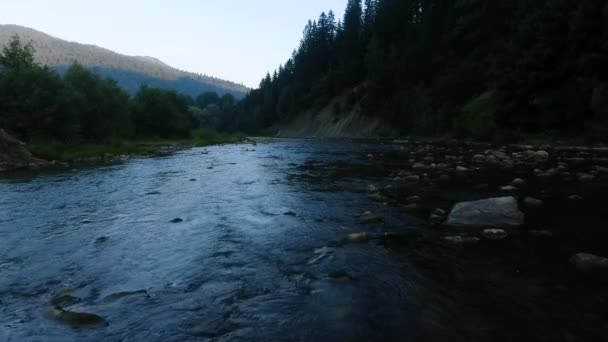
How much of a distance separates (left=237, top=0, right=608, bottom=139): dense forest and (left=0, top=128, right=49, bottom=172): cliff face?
38.2 meters

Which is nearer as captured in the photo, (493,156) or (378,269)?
(378,269)

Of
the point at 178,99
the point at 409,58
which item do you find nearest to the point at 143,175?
the point at 409,58

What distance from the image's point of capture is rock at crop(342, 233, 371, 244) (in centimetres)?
774

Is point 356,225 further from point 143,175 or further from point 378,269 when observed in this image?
point 143,175

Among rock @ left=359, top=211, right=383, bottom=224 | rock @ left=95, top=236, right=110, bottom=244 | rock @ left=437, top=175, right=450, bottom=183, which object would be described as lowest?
rock @ left=95, top=236, right=110, bottom=244

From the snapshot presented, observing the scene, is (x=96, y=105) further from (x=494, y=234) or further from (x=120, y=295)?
(x=494, y=234)

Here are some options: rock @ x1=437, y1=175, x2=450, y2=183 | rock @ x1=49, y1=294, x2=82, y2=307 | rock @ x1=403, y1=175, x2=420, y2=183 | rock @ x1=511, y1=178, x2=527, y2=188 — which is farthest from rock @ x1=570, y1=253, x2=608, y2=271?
rock @ x1=403, y1=175, x2=420, y2=183

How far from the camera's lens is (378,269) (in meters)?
6.24

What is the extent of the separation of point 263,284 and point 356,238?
2.65 m

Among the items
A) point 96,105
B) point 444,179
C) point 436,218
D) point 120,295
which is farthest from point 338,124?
point 120,295

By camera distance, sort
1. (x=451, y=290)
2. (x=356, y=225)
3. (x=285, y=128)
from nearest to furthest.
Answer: (x=451, y=290) → (x=356, y=225) → (x=285, y=128)

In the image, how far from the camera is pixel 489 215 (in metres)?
8.55

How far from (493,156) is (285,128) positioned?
333 feet

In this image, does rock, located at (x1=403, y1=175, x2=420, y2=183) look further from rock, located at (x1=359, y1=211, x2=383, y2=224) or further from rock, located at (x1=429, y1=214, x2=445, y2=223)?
rock, located at (x1=359, y1=211, x2=383, y2=224)
